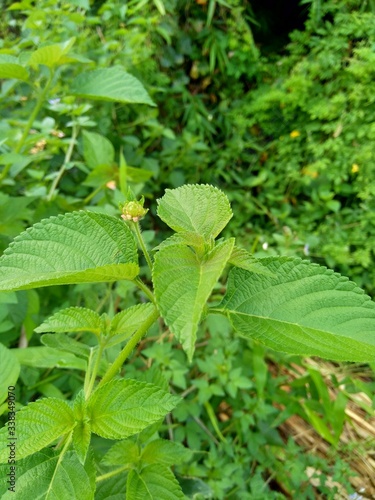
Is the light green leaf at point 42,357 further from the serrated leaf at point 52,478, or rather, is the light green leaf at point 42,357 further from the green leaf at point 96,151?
the green leaf at point 96,151

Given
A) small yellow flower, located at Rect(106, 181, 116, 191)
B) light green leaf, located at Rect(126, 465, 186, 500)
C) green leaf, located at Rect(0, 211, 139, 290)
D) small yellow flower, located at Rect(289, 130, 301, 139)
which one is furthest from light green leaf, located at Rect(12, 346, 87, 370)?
small yellow flower, located at Rect(289, 130, 301, 139)

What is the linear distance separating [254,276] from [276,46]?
208 centimetres

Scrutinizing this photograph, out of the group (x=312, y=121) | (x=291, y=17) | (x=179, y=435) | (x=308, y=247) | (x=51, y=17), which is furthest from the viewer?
(x=291, y=17)

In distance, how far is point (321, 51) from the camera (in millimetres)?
1901

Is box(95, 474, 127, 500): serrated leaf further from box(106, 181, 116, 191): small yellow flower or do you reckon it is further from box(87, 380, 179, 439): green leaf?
box(106, 181, 116, 191): small yellow flower

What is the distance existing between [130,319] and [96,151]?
0.83 meters

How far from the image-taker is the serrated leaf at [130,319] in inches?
20.8

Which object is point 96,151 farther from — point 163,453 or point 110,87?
point 163,453

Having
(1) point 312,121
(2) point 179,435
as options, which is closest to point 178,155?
(1) point 312,121

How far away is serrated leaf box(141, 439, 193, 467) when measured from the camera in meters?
0.63

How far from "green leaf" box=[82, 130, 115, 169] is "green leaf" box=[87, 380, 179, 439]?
34.2 inches

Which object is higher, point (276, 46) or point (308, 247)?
point (276, 46)

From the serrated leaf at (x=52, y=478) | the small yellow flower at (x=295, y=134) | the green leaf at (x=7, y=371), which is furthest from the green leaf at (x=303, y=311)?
the small yellow flower at (x=295, y=134)

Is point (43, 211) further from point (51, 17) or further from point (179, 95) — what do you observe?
point (179, 95)
